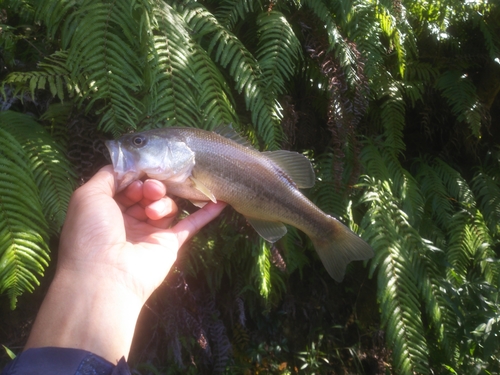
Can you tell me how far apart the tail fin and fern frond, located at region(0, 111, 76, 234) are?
1174 millimetres

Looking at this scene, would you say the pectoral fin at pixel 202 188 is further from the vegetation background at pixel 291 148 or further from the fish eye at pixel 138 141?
the vegetation background at pixel 291 148

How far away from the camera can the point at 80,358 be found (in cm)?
142

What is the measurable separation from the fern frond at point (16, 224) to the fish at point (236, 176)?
42cm

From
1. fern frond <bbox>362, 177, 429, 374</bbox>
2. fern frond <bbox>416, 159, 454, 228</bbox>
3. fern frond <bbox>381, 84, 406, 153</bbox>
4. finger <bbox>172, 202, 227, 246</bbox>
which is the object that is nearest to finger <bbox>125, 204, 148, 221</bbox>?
finger <bbox>172, 202, 227, 246</bbox>

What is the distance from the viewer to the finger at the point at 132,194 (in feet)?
6.43

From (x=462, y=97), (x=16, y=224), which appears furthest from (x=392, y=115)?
(x=16, y=224)

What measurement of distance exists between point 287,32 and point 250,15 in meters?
0.40

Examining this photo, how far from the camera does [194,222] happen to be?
7.09 ft

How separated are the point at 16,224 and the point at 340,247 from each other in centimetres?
140

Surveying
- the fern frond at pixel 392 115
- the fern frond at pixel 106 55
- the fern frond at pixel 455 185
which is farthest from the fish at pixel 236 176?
the fern frond at pixel 455 185

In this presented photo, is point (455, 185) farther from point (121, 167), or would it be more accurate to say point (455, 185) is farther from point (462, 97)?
point (121, 167)

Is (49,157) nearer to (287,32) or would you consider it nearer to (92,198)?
(92,198)

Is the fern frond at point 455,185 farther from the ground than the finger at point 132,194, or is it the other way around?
the finger at point 132,194

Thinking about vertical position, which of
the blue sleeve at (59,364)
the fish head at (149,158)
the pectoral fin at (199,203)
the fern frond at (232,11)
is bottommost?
the blue sleeve at (59,364)
